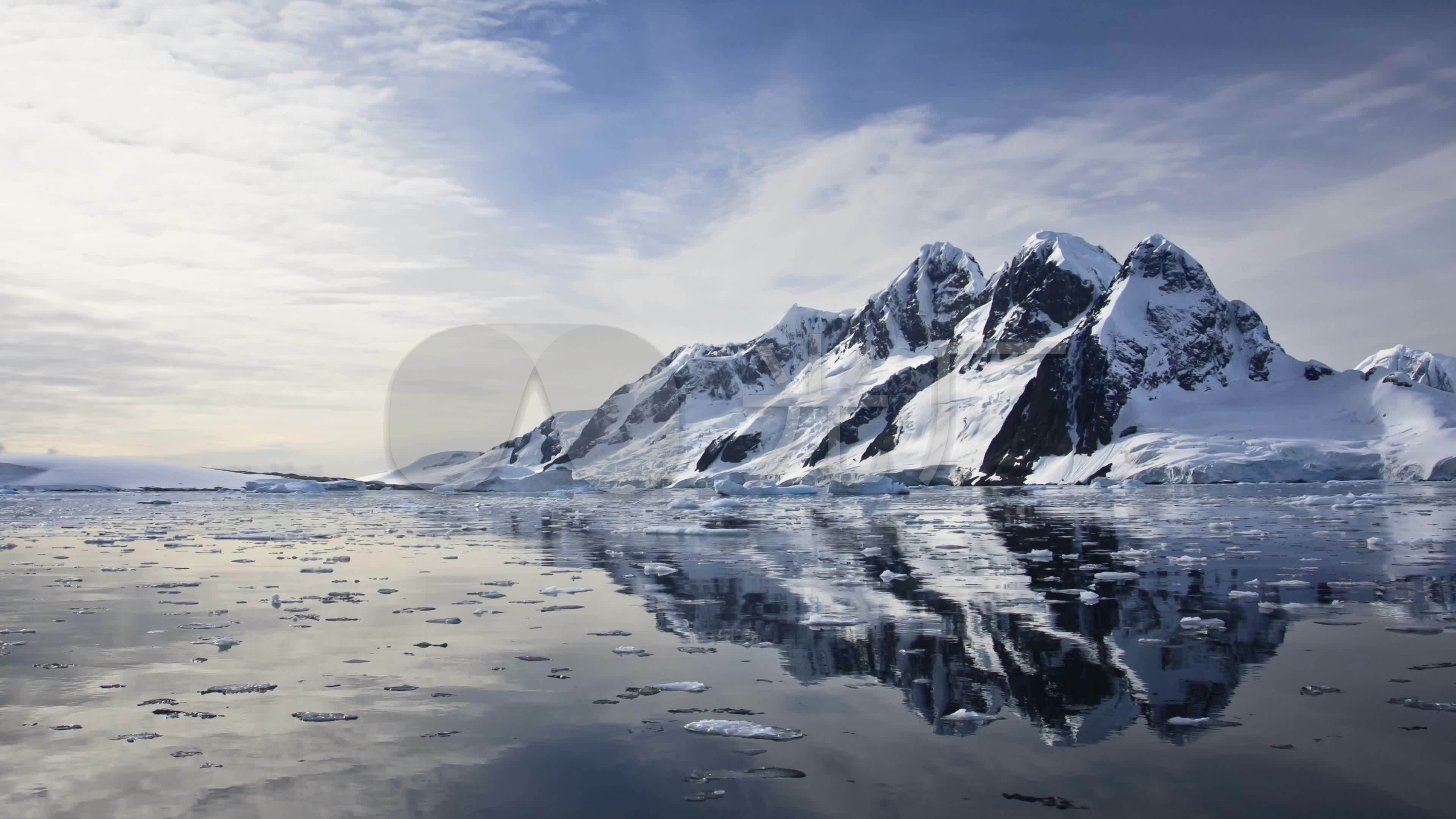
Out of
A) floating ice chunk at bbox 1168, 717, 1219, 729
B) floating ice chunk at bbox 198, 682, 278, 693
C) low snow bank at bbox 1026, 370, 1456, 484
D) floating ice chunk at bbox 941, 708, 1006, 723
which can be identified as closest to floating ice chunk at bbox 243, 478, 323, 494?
low snow bank at bbox 1026, 370, 1456, 484

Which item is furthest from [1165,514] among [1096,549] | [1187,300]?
[1187,300]

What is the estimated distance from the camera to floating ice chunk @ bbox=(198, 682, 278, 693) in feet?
38.6

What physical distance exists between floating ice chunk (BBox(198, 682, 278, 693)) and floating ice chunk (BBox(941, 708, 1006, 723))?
8391 mm

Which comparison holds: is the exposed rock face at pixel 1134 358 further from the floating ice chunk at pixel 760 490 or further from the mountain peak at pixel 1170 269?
the floating ice chunk at pixel 760 490

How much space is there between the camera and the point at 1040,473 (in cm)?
17538

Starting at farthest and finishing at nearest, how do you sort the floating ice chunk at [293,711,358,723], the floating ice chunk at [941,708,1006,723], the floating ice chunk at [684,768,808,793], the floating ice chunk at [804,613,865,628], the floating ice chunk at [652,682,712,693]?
1. the floating ice chunk at [804,613,865,628]
2. the floating ice chunk at [652,682,712,693]
3. the floating ice chunk at [293,711,358,723]
4. the floating ice chunk at [941,708,1006,723]
5. the floating ice chunk at [684,768,808,793]

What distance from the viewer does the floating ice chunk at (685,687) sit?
462 inches

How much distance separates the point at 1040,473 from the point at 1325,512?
126759mm

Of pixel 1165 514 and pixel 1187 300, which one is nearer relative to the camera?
pixel 1165 514

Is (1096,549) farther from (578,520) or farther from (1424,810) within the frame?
(578,520)

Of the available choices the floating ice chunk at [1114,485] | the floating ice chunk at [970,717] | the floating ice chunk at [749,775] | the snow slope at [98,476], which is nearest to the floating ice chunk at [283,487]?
the snow slope at [98,476]

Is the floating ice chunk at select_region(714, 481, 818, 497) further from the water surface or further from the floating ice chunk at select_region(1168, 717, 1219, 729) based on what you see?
the floating ice chunk at select_region(1168, 717, 1219, 729)

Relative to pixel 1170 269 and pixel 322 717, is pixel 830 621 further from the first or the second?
pixel 1170 269

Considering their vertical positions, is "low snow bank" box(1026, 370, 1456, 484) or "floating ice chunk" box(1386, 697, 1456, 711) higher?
"low snow bank" box(1026, 370, 1456, 484)
